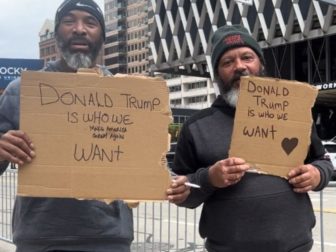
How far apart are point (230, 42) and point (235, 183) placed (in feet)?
2.37

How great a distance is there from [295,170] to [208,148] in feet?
1.40

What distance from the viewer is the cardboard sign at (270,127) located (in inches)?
106

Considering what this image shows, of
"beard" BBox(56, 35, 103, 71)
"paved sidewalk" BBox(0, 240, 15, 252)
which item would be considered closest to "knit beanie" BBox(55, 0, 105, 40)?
"beard" BBox(56, 35, 103, 71)

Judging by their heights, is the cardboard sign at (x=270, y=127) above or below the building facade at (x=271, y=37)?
Answer: below

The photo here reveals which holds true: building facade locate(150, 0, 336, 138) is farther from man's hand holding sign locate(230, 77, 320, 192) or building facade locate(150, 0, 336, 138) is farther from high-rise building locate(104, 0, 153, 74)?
high-rise building locate(104, 0, 153, 74)

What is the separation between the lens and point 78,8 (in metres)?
2.78

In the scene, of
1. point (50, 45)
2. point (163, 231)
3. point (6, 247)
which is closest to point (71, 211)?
point (50, 45)

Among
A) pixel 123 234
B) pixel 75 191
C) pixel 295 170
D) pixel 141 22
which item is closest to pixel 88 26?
pixel 75 191

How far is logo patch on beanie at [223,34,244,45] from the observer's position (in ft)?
9.62

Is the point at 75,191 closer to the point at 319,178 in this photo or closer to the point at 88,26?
the point at 88,26

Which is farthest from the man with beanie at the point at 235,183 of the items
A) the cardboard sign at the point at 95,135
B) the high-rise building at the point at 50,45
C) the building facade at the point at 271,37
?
the building facade at the point at 271,37

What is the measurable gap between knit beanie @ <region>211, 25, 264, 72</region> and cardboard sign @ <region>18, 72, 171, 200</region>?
0.48 m

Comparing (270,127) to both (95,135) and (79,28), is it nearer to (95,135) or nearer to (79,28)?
(95,135)

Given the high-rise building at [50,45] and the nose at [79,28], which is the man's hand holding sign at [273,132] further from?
the high-rise building at [50,45]
